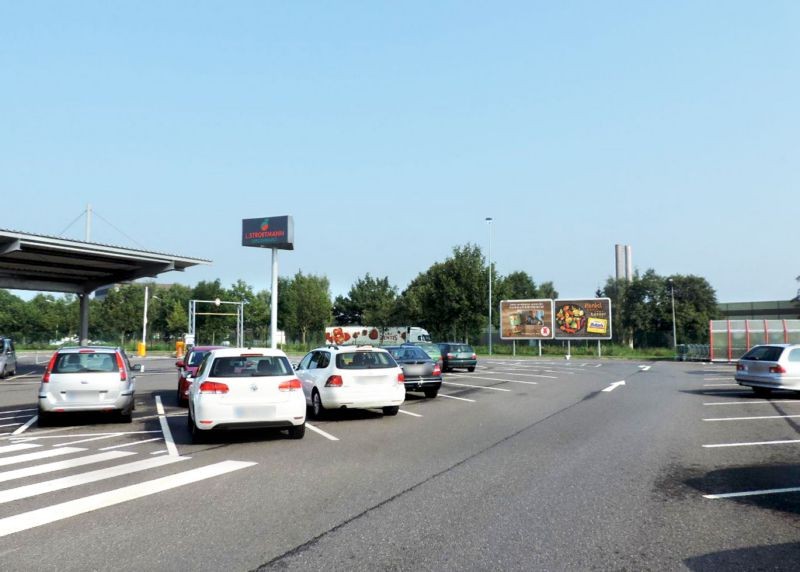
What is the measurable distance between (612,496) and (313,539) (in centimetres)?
323

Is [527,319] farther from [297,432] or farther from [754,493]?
[754,493]

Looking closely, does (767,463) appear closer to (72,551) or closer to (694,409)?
(694,409)

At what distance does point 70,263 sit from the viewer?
3080 cm

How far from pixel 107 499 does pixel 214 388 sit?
3.43m

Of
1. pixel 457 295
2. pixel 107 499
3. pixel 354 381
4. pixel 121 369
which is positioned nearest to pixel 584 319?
pixel 457 295

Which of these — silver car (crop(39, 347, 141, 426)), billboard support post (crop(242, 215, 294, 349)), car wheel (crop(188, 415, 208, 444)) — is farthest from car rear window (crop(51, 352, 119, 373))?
billboard support post (crop(242, 215, 294, 349))

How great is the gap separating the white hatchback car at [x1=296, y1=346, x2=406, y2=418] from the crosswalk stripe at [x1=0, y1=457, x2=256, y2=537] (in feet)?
15.5

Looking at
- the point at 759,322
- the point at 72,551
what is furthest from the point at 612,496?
the point at 759,322

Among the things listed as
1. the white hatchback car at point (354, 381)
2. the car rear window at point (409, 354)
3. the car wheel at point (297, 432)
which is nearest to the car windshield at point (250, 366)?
the car wheel at point (297, 432)

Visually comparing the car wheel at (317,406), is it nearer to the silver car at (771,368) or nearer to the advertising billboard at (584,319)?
the silver car at (771,368)

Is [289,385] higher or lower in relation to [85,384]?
higher

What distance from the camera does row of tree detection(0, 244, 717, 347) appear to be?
Answer: 61625 mm

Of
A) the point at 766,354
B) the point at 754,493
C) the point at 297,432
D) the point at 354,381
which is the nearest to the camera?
the point at 754,493

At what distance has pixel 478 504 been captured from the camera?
665 centimetres
